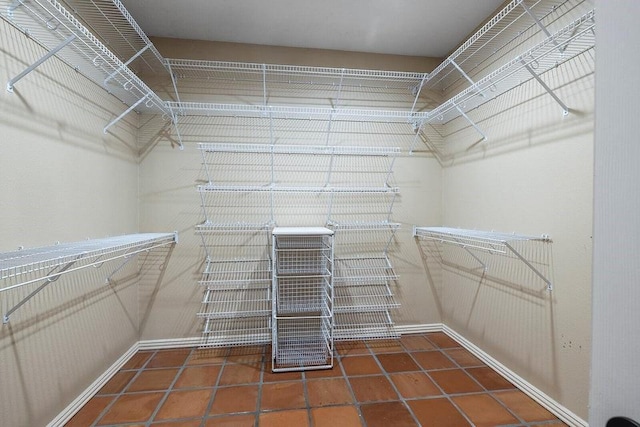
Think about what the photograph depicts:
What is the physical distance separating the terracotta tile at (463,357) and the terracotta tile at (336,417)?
1.00 metres

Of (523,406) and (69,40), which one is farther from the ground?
(69,40)

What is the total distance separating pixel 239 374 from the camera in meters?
2.08

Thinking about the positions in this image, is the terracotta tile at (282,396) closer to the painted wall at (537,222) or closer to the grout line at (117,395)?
the grout line at (117,395)

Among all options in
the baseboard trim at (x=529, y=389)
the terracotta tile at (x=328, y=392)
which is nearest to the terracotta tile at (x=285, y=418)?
the terracotta tile at (x=328, y=392)

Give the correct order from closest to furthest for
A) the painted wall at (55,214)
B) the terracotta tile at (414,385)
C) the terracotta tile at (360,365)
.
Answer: the painted wall at (55,214)
the terracotta tile at (414,385)
the terracotta tile at (360,365)

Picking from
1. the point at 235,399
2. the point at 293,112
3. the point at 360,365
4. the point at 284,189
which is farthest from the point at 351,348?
the point at 293,112

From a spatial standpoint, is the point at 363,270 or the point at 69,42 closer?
the point at 69,42

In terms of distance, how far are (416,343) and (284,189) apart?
1734mm

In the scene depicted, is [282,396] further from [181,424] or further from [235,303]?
[235,303]

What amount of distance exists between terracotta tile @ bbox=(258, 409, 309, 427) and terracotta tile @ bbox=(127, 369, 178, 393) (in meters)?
0.74

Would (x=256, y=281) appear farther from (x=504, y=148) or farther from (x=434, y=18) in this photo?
(x=434, y=18)

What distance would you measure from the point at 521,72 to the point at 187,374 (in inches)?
115

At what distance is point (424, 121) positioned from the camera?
2666 millimetres

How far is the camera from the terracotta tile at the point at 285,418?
5.24 ft
